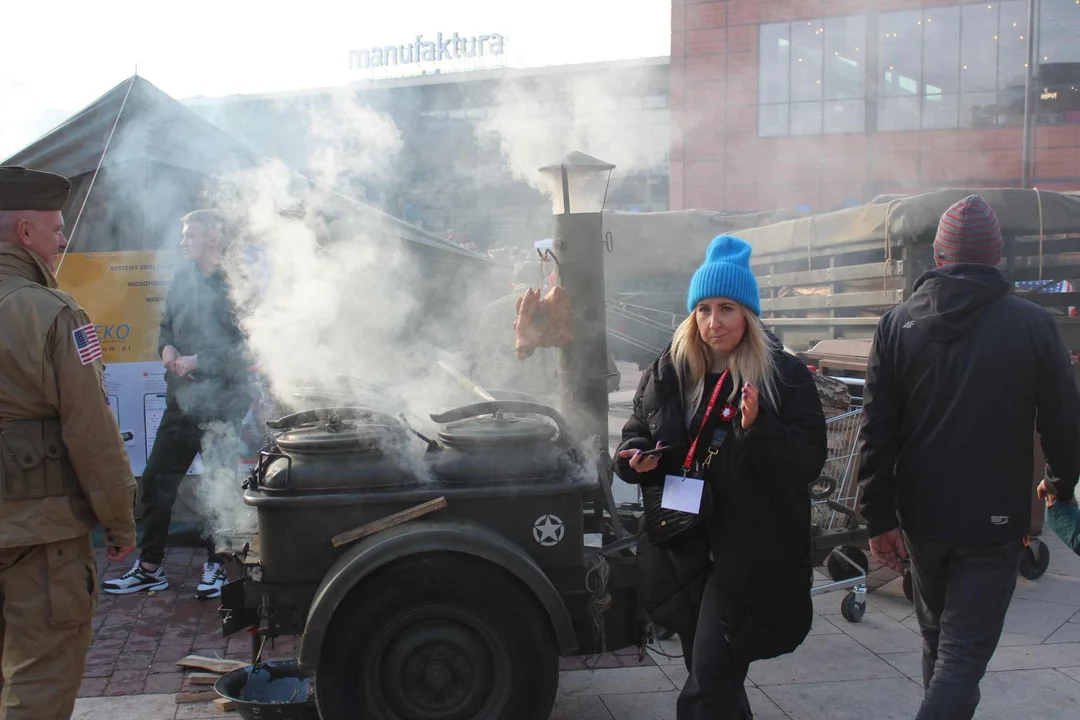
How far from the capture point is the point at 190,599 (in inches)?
209

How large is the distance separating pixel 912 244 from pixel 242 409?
5.35m

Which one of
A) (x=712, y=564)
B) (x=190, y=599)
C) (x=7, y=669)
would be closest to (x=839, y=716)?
(x=712, y=564)

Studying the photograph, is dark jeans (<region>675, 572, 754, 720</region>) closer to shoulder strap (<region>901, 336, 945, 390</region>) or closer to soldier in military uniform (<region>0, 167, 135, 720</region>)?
shoulder strap (<region>901, 336, 945, 390</region>)

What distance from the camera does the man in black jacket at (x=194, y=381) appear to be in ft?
17.9

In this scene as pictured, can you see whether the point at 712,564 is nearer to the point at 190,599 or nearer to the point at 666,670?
the point at 666,670

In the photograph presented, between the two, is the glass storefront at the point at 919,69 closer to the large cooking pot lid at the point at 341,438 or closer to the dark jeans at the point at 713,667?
the large cooking pot lid at the point at 341,438

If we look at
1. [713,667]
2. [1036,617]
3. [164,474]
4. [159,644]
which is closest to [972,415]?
[713,667]

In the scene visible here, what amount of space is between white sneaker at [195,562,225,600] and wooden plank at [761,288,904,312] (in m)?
5.51

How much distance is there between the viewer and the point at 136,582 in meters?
5.41

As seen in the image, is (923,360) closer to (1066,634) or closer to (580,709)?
(580,709)

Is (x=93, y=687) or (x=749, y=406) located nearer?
(x=749, y=406)

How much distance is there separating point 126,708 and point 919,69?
28.9 meters

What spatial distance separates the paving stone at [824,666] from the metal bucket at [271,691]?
6.64 feet

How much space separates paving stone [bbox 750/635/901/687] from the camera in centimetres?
416
